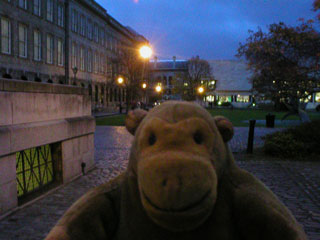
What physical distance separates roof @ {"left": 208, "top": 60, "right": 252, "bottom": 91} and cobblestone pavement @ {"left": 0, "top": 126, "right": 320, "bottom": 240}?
6808 cm

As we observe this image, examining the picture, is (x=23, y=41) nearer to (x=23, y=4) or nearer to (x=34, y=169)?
(x=23, y=4)

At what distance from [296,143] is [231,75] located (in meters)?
68.8

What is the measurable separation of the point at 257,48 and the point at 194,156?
45.1 feet

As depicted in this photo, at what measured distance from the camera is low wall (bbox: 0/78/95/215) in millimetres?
5258

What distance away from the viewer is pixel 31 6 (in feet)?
98.9

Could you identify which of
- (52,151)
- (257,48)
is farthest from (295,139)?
(52,151)

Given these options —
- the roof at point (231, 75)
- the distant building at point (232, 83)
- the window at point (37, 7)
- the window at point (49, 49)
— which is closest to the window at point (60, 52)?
the window at point (49, 49)

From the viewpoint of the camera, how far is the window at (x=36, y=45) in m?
30.9

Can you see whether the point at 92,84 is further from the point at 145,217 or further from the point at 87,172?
the point at 145,217

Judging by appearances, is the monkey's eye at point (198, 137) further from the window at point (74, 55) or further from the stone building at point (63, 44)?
the window at point (74, 55)

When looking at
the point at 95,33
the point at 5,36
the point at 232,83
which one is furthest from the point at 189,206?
the point at 232,83

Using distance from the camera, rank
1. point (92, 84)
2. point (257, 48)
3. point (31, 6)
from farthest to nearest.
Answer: point (92, 84) < point (31, 6) < point (257, 48)

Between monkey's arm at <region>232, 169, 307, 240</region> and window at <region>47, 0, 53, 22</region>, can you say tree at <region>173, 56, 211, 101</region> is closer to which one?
window at <region>47, 0, 53, 22</region>

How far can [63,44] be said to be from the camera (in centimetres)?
3738
